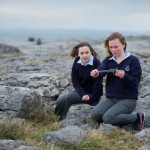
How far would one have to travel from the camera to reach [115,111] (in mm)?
10953

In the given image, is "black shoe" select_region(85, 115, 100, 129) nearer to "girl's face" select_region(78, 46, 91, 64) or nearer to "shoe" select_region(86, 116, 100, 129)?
"shoe" select_region(86, 116, 100, 129)

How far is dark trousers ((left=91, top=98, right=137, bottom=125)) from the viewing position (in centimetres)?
1088

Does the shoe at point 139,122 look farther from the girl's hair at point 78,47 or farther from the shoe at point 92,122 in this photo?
the girl's hair at point 78,47

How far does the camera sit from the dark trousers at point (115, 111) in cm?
1088

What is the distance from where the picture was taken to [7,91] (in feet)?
38.2

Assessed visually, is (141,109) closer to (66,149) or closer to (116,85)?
(116,85)

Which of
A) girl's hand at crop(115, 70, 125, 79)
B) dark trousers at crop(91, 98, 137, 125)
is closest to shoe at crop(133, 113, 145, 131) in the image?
dark trousers at crop(91, 98, 137, 125)

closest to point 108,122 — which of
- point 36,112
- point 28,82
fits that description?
point 36,112

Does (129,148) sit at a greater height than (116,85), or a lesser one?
lesser

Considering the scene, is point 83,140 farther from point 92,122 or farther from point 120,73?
point 92,122

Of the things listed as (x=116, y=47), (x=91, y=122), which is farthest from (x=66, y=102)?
(x=116, y=47)

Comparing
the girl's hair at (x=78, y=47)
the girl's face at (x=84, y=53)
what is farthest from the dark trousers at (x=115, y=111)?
the girl's hair at (x=78, y=47)

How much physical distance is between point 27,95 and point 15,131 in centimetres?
227

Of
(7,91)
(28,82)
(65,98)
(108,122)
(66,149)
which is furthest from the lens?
(28,82)
